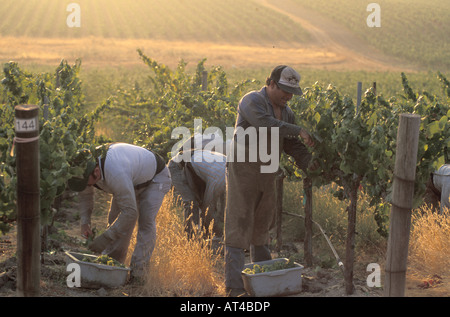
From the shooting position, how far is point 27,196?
162 inches

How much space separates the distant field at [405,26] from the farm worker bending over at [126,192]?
46099 millimetres

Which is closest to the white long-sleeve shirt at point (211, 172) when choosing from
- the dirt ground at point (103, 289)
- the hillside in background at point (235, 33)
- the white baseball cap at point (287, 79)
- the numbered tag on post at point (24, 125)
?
the dirt ground at point (103, 289)

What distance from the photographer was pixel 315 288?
5.81 metres

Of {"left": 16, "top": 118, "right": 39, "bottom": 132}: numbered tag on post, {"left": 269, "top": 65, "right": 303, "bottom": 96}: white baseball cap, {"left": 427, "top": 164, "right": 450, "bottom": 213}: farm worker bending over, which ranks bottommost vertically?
{"left": 427, "top": 164, "right": 450, "bottom": 213}: farm worker bending over

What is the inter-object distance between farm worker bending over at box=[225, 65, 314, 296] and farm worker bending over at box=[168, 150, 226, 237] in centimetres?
104

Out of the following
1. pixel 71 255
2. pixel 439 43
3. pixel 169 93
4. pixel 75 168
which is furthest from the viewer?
pixel 439 43

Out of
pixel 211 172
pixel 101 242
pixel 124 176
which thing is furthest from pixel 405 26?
pixel 124 176

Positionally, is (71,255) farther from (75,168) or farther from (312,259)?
(312,259)

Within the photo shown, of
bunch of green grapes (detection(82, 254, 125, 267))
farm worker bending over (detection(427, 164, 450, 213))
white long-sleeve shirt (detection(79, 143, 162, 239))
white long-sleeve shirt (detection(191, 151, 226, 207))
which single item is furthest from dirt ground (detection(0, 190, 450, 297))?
farm worker bending over (detection(427, 164, 450, 213))

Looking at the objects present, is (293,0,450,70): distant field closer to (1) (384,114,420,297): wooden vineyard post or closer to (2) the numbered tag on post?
(1) (384,114,420,297): wooden vineyard post

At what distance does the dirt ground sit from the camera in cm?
545

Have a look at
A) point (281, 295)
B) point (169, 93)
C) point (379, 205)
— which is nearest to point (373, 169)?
point (379, 205)

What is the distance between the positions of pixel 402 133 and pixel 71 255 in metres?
3.04

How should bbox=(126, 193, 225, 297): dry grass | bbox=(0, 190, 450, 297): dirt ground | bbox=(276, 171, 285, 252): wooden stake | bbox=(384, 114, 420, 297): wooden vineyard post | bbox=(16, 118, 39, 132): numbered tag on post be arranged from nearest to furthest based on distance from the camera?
bbox=(16, 118, 39, 132): numbered tag on post < bbox=(384, 114, 420, 297): wooden vineyard post < bbox=(0, 190, 450, 297): dirt ground < bbox=(126, 193, 225, 297): dry grass < bbox=(276, 171, 285, 252): wooden stake
